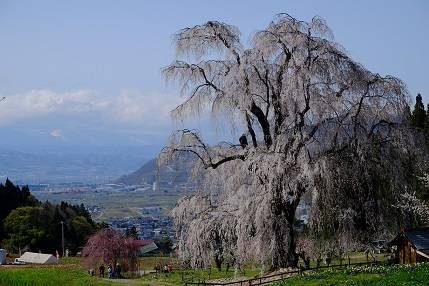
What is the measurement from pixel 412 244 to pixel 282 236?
5902 mm

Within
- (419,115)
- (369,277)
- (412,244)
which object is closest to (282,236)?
(369,277)

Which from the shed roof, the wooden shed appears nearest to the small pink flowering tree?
the wooden shed

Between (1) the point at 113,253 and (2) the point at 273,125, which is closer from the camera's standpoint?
(2) the point at 273,125

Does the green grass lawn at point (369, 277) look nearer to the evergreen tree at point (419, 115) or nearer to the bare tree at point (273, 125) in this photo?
the bare tree at point (273, 125)

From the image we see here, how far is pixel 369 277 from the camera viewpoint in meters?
24.8

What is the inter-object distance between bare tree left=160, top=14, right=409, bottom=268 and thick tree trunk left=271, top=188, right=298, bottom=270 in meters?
0.04

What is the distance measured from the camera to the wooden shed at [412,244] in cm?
2905

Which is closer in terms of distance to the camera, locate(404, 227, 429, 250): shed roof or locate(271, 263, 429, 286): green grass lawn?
locate(271, 263, 429, 286): green grass lawn

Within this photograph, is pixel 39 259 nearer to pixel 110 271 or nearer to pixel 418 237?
pixel 110 271

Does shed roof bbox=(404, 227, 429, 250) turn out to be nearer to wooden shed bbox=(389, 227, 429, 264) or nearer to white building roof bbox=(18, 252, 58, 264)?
wooden shed bbox=(389, 227, 429, 264)

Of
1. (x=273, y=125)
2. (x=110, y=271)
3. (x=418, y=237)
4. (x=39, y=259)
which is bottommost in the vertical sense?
(x=110, y=271)

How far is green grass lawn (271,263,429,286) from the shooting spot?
23.1 m

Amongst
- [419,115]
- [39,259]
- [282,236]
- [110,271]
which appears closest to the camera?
[282,236]

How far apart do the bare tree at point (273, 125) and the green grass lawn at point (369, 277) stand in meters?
2.81
